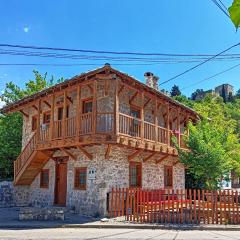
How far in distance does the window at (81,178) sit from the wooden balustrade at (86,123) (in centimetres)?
224

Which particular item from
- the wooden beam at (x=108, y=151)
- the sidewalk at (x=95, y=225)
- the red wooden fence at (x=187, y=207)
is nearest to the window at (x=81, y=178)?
the wooden beam at (x=108, y=151)

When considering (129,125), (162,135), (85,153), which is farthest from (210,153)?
(85,153)

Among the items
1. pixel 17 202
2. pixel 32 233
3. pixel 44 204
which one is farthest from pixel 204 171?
pixel 17 202

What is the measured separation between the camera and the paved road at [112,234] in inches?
390

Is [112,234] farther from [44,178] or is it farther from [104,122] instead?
[44,178]

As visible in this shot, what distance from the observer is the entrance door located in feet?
57.0

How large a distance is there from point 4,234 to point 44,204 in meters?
7.98

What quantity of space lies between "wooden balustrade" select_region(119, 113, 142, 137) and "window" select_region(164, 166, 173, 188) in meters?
4.73

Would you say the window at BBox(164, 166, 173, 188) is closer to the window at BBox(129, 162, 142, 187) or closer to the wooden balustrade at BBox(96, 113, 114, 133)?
the window at BBox(129, 162, 142, 187)

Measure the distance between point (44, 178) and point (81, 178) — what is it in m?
3.99

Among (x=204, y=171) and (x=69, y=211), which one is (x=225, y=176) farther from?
(x=69, y=211)

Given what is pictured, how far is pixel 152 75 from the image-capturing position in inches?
832

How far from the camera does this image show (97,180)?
48.5ft

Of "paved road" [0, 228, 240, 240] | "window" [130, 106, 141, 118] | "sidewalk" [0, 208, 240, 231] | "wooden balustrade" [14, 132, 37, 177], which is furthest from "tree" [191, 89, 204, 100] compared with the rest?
"paved road" [0, 228, 240, 240]
